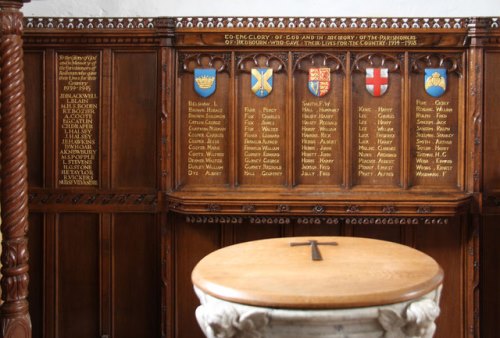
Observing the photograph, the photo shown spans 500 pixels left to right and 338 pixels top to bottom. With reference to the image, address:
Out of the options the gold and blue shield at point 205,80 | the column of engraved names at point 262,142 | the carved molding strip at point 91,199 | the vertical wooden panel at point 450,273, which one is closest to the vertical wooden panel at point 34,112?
the carved molding strip at point 91,199

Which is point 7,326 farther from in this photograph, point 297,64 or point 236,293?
point 297,64

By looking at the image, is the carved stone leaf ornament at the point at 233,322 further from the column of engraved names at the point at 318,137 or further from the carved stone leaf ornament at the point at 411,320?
the column of engraved names at the point at 318,137

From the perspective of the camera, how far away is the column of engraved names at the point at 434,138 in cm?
453

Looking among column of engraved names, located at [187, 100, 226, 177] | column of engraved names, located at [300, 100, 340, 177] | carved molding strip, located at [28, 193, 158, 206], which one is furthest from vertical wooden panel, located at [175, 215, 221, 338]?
column of engraved names, located at [300, 100, 340, 177]

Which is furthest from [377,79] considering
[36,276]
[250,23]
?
[36,276]

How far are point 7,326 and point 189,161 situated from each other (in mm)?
2022

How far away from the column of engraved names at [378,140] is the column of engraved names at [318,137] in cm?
25

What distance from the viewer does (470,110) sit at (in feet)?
14.5

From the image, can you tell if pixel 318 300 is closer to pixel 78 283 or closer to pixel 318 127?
pixel 318 127

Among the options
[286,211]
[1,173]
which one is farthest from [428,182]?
[1,173]

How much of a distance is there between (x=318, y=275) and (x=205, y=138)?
94.7 inches

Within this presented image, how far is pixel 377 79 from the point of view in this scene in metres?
4.51

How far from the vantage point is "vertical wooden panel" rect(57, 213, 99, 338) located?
4.62 m

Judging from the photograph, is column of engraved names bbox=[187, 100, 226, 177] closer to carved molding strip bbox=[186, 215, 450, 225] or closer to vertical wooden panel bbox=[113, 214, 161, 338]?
carved molding strip bbox=[186, 215, 450, 225]
